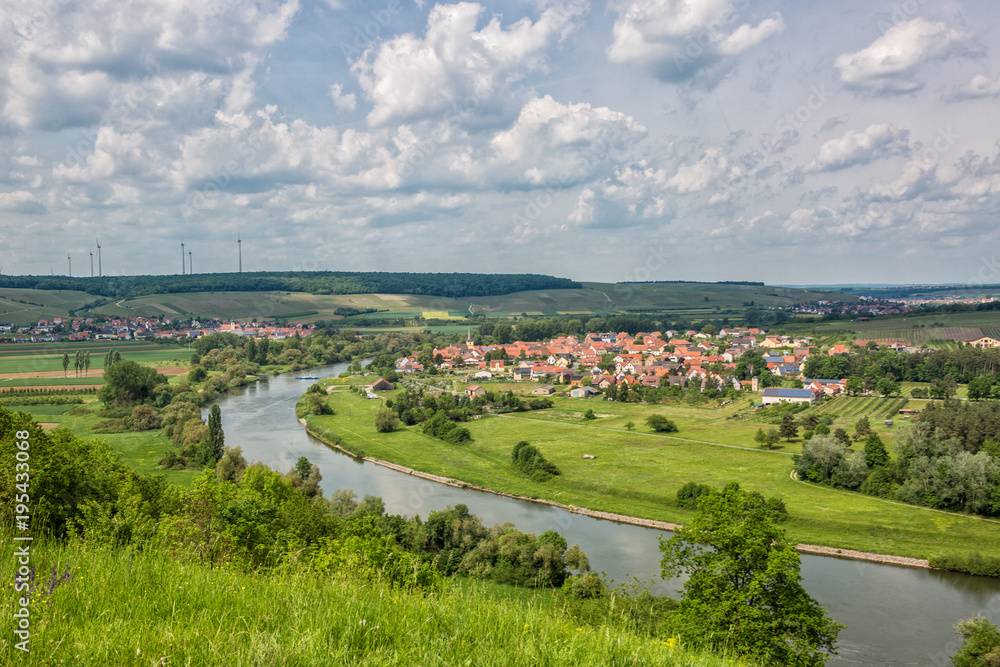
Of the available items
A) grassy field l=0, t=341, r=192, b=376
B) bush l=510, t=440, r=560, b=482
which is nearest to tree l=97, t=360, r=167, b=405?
grassy field l=0, t=341, r=192, b=376

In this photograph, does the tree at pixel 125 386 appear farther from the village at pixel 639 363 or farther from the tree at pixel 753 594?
the tree at pixel 753 594

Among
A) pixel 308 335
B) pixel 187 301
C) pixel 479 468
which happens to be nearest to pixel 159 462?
pixel 479 468

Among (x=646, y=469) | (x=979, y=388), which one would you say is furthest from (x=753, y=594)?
(x=979, y=388)

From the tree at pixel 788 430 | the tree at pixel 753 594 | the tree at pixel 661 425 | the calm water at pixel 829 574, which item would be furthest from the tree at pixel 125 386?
the tree at pixel 753 594

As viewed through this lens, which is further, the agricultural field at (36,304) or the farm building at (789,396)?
the agricultural field at (36,304)

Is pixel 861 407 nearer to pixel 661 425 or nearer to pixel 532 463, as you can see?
pixel 661 425

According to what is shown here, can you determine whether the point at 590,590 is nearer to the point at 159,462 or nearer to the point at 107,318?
the point at 159,462

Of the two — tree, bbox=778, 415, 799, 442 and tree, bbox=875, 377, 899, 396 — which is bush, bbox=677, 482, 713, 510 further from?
tree, bbox=875, 377, 899, 396
